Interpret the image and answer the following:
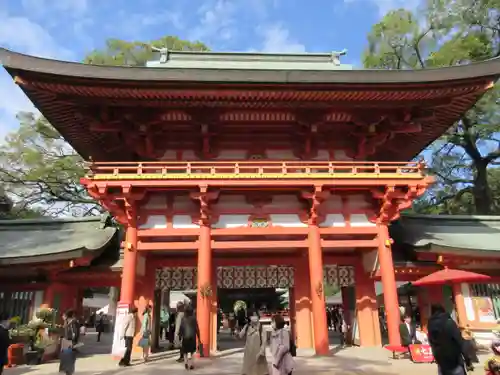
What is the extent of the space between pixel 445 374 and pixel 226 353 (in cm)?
874

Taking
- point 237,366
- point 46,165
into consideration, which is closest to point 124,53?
point 46,165

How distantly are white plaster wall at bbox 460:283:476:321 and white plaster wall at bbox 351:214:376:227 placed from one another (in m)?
3.93

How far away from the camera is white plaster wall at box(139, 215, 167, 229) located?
13.5 m

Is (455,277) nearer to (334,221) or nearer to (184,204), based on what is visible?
(334,221)

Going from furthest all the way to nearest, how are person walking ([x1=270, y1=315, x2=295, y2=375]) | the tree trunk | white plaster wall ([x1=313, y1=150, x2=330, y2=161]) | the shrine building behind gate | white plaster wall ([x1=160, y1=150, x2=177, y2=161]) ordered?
the tree trunk
white plaster wall ([x1=313, y1=150, x2=330, y2=161])
white plaster wall ([x1=160, y1=150, x2=177, y2=161])
the shrine building behind gate
person walking ([x1=270, y1=315, x2=295, y2=375])

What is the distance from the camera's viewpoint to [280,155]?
49.3ft

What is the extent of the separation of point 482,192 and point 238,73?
74.3ft

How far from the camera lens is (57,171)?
1085 inches

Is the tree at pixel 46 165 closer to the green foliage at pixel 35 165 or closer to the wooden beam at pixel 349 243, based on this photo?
the green foliage at pixel 35 165

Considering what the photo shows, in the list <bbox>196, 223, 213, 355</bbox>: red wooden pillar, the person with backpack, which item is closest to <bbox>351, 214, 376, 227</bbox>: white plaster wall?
<bbox>196, 223, 213, 355</bbox>: red wooden pillar

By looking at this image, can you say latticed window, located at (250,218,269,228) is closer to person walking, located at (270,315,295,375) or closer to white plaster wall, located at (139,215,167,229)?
white plaster wall, located at (139,215,167,229)

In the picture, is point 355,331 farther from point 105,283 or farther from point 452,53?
point 452,53

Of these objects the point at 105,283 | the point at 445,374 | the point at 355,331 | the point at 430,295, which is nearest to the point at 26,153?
the point at 105,283

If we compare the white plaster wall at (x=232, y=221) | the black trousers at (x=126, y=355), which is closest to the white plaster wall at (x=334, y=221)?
the white plaster wall at (x=232, y=221)
